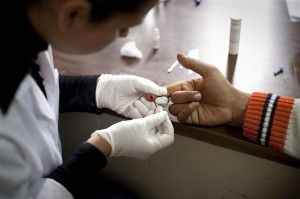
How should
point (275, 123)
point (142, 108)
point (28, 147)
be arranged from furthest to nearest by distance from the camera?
point (142, 108) < point (275, 123) < point (28, 147)

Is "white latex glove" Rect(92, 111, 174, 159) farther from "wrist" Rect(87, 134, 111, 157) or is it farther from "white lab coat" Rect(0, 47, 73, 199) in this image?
"white lab coat" Rect(0, 47, 73, 199)

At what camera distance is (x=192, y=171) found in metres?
0.93

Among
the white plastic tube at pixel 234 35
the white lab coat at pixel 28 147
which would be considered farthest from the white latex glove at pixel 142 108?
the white plastic tube at pixel 234 35

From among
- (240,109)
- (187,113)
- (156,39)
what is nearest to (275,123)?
(240,109)

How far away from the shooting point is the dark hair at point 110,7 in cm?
44

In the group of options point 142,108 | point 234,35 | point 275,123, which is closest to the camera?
point 275,123

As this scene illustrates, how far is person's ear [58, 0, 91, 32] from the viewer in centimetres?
43

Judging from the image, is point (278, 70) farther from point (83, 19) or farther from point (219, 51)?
point (83, 19)

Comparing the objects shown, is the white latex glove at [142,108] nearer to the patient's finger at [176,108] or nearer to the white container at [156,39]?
the patient's finger at [176,108]

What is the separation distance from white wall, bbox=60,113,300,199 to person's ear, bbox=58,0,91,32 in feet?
1.54

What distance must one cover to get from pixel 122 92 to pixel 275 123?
0.37 metres

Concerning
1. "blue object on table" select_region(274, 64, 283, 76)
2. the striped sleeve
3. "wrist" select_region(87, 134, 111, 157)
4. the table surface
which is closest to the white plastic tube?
the table surface

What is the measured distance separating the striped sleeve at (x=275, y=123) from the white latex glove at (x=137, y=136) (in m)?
0.19

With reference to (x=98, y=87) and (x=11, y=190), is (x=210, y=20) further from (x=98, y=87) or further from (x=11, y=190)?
(x=11, y=190)
